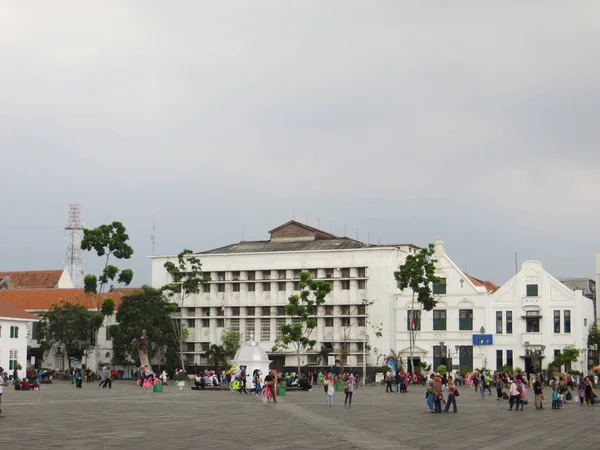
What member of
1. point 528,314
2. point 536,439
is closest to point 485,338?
point 528,314

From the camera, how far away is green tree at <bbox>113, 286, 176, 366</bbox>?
96.0 meters

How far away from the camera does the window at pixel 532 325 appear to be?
91000 mm

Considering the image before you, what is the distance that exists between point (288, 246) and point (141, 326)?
2171 centimetres

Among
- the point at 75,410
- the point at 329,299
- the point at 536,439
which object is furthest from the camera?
the point at 329,299

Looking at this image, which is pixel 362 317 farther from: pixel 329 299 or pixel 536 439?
pixel 536 439

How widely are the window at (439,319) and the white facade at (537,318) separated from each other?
5288 millimetres

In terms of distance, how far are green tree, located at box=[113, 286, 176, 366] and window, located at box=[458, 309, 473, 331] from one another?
30461mm

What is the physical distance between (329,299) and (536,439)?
254ft

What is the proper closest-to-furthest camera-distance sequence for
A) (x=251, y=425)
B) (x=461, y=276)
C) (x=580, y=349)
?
1. (x=251, y=425)
2. (x=580, y=349)
3. (x=461, y=276)

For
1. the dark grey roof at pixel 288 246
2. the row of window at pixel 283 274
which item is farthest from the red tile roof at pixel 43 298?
the dark grey roof at pixel 288 246

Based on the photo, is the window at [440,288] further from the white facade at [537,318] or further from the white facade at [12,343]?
the white facade at [12,343]

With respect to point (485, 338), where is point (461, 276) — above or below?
above

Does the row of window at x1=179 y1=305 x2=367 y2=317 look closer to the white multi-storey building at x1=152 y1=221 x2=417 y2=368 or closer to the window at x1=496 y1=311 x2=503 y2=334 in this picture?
the white multi-storey building at x1=152 y1=221 x2=417 y2=368

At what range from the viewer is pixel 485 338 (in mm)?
93125
